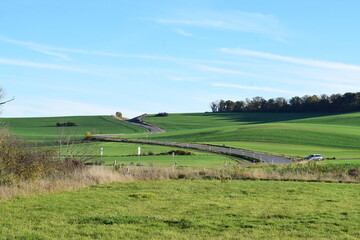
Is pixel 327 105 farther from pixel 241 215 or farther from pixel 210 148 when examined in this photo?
pixel 241 215

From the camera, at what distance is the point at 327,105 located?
6088 inches

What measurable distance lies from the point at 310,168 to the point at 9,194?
20284mm

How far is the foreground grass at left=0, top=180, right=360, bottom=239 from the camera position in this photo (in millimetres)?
11602

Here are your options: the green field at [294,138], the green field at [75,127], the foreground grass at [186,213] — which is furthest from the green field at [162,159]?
the green field at [75,127]

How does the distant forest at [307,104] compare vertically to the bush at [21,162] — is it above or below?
above

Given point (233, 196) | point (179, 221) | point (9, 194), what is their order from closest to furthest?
point (179, 221) → point (9, 194) → point (233, 196)

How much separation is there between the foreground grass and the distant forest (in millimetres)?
138059

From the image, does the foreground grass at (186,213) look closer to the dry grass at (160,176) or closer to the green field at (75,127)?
the dry grass at (160,176)

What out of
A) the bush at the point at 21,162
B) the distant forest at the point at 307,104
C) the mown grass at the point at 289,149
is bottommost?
the mown grass at the point at 289,149

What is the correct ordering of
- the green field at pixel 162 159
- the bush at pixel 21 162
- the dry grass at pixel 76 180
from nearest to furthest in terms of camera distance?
the dry grass at pixel 76 180
the bush at pixel 21 162
the green field at pixel 162 159

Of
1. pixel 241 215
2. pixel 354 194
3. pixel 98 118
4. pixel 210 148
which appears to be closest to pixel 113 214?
pixel 241 215

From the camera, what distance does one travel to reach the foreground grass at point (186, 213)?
11602mm

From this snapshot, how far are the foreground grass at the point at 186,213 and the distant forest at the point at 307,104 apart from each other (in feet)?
453

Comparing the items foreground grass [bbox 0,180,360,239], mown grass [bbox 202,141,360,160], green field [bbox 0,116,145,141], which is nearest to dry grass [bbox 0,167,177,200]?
foreground grass [bbox 0,180,360,239]
